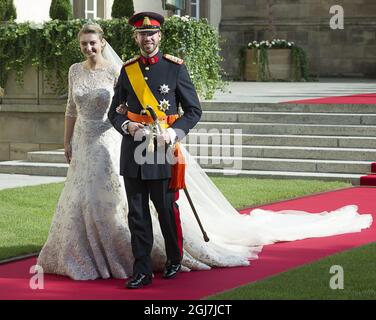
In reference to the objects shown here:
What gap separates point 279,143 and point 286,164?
0.87 meters

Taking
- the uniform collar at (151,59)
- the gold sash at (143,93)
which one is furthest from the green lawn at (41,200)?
the uniform collar at (151,59)

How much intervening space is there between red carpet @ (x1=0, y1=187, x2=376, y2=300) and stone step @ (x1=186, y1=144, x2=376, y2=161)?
183 inches

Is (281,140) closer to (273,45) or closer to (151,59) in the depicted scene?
(151,59)

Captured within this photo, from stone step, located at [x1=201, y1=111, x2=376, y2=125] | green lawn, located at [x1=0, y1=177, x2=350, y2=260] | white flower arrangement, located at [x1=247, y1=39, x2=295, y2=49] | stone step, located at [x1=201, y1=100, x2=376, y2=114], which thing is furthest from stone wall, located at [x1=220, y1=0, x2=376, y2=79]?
green lawn, located at [x1=0, y1=177, x2=350, y2=260]

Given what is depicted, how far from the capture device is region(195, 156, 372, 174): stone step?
15109 mm

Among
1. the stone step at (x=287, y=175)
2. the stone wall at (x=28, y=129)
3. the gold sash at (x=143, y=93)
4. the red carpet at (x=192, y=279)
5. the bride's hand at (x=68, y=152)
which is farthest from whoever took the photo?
the stone wall at (x=28, y=129)

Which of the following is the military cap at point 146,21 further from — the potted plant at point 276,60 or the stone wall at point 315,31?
the stone wall at point 315,31

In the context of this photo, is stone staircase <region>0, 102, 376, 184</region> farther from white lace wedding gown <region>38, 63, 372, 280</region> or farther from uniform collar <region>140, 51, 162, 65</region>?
uniform collar <region>140, 51, 162, 65</region>

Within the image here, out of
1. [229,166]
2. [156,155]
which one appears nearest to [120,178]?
[156,155]

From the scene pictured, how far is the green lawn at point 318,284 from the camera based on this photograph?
7473 millimetres

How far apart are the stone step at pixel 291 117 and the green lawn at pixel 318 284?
25.2 feet

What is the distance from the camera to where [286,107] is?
1742 cm

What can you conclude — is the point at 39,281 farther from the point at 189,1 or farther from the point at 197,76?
the point at 189,1

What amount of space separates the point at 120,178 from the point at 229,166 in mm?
7217
